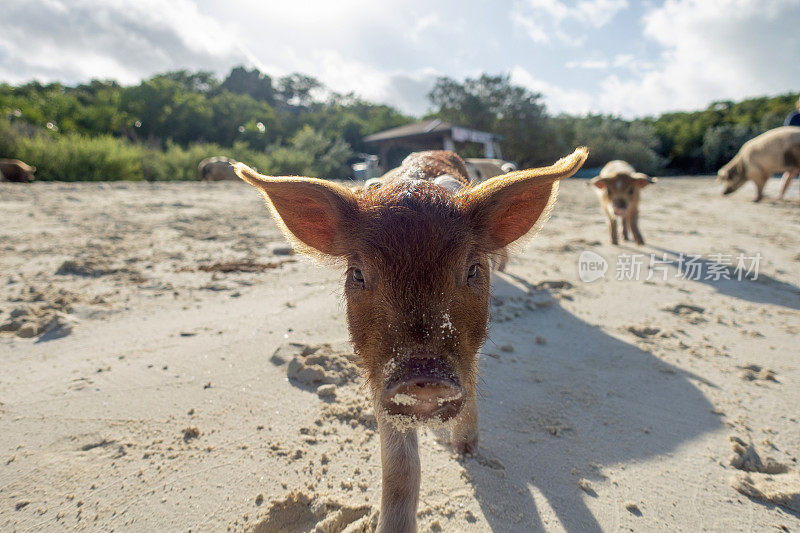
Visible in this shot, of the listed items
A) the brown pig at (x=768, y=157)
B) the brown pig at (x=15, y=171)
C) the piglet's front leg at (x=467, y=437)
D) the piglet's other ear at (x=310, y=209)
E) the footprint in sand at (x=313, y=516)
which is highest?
the brown pig at (x=768, y=157)

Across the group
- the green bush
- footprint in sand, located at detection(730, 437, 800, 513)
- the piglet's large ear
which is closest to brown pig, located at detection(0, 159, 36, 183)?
the green bush

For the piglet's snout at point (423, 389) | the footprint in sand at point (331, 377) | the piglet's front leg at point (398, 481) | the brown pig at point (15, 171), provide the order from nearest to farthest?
the piglet's snout at point (423, 389) < the piglet's front leg at point (398, 481) < the footprint in sand at point (331, 377) < the brown pig at point (15, 171)

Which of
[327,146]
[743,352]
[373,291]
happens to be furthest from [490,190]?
[327,146]

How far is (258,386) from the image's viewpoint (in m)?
2.83

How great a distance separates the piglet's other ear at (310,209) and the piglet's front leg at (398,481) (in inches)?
38.9

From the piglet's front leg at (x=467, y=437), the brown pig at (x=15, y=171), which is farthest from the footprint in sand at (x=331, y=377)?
the brown pig at (x=15, y=171)

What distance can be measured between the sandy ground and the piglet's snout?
888mm

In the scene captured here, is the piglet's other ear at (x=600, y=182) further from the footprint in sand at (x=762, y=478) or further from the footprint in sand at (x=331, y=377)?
the footprint in sand at (x=331, y=377)

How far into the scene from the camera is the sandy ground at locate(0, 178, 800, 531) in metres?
1.96

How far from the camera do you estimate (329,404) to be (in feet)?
8.75

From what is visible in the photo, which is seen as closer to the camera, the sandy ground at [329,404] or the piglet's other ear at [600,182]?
the sandy ground at [329,404]

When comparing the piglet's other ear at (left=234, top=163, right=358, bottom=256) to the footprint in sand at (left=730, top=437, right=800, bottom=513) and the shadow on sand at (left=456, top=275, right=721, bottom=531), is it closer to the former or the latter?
the shadow on sand at (left=456, top=275, right=721, bottom=531)

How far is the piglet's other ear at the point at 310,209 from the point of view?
1.82 m

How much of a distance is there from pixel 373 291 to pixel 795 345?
443 cm
